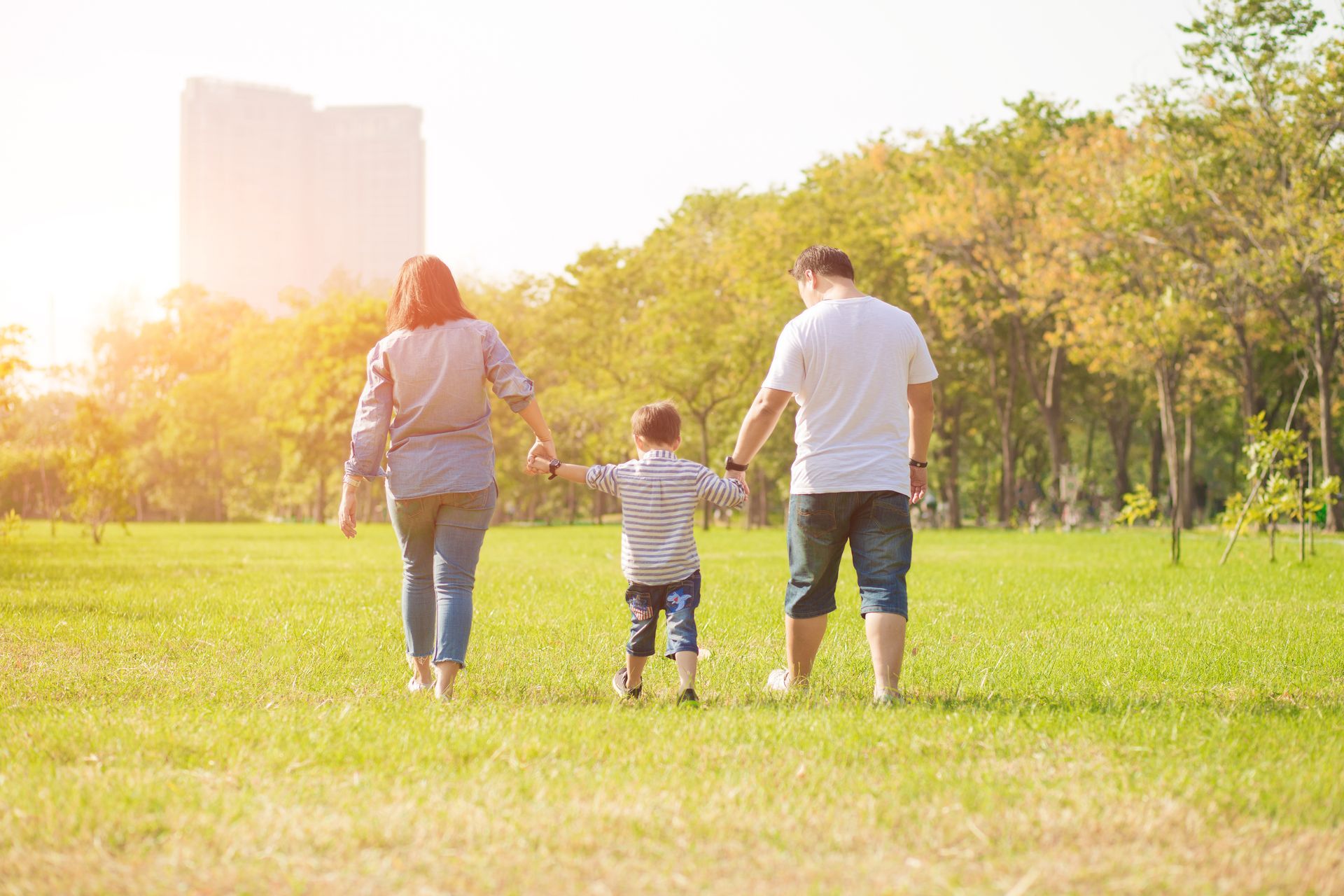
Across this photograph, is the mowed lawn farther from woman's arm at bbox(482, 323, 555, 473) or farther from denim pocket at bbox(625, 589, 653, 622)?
Result: woman's arm at bbox(482, 323, 555, 473)

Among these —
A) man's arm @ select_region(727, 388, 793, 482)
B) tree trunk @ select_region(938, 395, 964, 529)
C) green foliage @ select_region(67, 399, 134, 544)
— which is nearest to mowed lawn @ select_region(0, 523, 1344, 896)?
man's arm @ select_region(727, 388, 793, 482)

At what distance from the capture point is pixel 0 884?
3025mm

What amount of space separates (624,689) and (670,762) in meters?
1.58

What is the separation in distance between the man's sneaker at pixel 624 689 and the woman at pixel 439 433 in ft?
2.45

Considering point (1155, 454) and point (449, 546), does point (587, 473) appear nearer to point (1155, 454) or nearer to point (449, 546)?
point (449, 546)

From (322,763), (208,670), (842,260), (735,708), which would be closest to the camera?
(322,763)

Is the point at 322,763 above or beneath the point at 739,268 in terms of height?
beneath

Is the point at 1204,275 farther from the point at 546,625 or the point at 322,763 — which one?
the point at 322,763

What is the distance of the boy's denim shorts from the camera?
5.64 meters

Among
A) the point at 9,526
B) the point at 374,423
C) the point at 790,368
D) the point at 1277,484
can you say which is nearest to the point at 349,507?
the point at 374,423

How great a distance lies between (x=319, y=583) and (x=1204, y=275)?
867 inches

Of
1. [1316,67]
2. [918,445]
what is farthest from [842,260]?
[1316,67]

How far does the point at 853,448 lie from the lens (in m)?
5.57

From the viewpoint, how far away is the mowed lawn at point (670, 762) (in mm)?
3154
